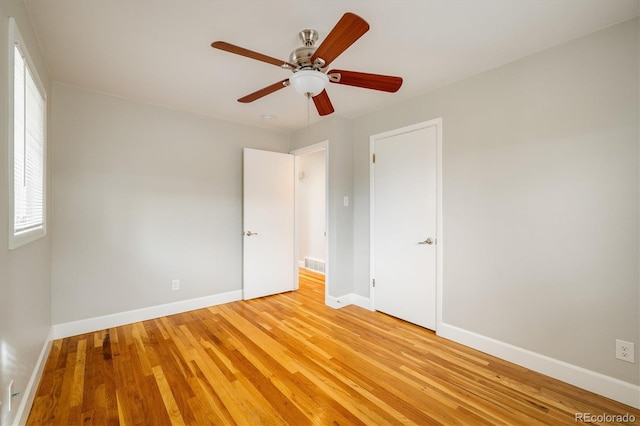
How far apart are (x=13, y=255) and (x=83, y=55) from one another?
1653mm

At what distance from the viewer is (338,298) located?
141 inches

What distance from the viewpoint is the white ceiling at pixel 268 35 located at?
1.68m

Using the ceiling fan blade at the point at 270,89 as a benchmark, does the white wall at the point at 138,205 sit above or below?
below

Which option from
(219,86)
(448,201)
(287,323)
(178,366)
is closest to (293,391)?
(178,366)

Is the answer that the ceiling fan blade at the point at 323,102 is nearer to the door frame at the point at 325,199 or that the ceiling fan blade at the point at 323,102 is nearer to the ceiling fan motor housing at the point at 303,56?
the ceiling fan motor housing at the point at 303,56

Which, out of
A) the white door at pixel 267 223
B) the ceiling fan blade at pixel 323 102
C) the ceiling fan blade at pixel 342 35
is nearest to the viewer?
the ceiling fan blade at pixel 342 35

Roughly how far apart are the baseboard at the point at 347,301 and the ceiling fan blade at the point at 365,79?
100 inches

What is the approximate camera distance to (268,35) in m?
1.93

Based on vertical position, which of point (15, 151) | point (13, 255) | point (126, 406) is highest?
point (15, 151)

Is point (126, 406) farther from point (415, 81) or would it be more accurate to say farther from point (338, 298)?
point (415, 81)

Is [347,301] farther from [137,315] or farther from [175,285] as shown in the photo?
[137,315]

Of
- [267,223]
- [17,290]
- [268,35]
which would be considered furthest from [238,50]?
[267,223]

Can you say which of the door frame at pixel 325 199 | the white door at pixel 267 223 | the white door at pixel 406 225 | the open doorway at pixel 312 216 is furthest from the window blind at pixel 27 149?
the open doorway at pixel 312 216

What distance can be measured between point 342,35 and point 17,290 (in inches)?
86.2
